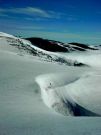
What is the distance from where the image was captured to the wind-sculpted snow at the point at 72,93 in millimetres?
7734

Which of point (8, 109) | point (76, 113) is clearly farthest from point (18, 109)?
point (76, 113)

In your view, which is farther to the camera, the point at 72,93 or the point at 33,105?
the point at 72,93

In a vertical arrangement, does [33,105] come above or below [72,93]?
above

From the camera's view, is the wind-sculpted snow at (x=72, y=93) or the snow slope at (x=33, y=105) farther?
the wind-sculpted snow at (x=72, y=93)

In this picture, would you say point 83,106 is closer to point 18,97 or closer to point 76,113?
point 76,113

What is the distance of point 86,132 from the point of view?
4.26 m

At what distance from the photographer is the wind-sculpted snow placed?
7734mm

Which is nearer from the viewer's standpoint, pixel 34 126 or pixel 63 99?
pixel 34 126

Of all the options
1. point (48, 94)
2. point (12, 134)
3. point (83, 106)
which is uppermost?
point (12, 134)

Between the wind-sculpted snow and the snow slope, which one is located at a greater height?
the snow slope

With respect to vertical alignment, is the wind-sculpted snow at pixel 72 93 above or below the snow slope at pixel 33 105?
below

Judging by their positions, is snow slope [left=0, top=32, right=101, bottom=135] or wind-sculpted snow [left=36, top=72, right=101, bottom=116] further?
wind-sculpted snow [left=36, top=72, right=101, bottom=116]

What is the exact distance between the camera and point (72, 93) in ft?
32.5

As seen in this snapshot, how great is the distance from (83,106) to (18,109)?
3845 mm
